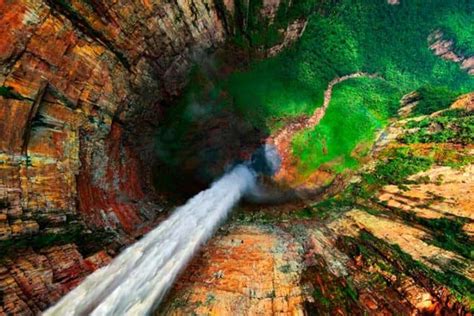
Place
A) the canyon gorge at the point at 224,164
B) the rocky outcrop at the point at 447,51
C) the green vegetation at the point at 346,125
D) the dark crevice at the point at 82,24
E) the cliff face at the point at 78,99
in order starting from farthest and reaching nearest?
the rocky outcrop at the point at 447,51 < the green vegetation at the point at 346,125 < the dark crevice at the point at 82,24 < the cliff face at the point at 78,99 < the canyon gorge at the point at 224,164

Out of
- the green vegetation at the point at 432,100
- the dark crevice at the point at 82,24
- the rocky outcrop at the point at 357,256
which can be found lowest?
the rocky outcrop at the point at 357,256

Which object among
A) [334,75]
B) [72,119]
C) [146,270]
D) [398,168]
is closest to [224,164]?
[398,168]

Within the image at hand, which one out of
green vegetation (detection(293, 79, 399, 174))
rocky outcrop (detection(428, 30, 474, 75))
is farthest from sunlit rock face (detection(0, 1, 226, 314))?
rocky outcrop (detection(428, 30, 474, 75))

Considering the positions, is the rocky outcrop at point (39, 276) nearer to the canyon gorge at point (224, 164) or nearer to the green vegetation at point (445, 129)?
the canyon gorge at point (224, 164)

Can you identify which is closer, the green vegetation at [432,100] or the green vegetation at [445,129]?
the green vegetation at [445,129]

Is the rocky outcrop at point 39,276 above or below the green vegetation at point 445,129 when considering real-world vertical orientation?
above

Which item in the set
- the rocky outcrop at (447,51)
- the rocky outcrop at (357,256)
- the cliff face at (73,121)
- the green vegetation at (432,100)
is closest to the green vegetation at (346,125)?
the green vegetation at (432,100)

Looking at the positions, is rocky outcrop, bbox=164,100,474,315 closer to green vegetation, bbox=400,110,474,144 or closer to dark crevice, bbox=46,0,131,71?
green vegetation, bbox=400,110,474,144
